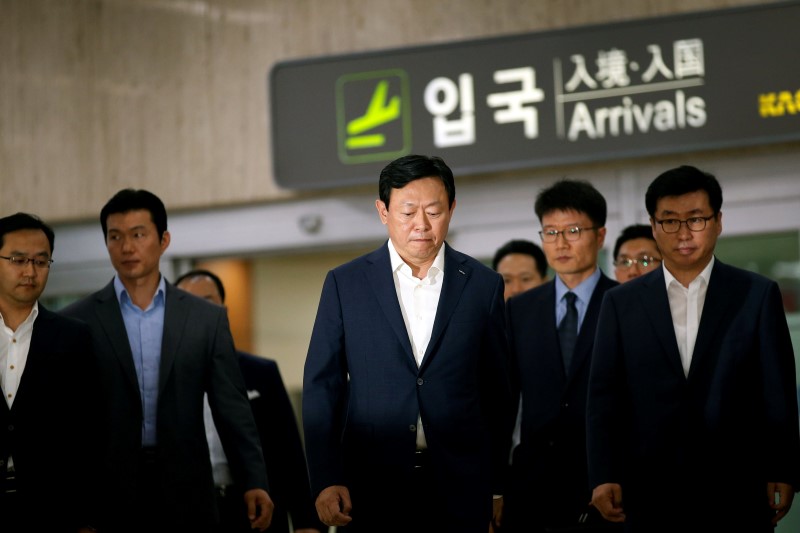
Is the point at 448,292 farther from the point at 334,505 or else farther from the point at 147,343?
the point at 147,343

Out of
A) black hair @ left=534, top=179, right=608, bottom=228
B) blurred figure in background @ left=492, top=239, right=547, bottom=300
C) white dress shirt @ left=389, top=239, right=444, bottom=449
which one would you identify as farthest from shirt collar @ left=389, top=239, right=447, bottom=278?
blurred figure in background @ left=492, top=239, right=547, bottom=300

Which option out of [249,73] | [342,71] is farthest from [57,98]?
[342,71]

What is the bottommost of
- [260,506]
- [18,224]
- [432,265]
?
[260,506]

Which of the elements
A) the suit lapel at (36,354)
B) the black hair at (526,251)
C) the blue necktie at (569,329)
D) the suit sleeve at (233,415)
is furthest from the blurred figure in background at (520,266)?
the suit lapel at (36,354)

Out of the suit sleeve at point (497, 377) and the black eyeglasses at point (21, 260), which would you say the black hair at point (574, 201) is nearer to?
the suit sleeve at point (497, 377)

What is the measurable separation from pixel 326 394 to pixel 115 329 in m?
1.00

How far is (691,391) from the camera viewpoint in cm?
304

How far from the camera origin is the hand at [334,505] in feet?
9.23

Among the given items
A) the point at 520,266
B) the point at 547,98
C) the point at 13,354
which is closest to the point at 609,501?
the point at 13,354

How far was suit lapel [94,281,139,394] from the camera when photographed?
11.7 ft

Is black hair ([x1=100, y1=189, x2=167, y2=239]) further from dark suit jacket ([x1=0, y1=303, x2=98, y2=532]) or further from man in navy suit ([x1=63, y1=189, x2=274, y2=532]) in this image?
dark suit jacket ([x1=0, y1=303, x2=98, y2=532])

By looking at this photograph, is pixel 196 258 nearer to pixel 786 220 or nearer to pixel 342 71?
pixel 342 71

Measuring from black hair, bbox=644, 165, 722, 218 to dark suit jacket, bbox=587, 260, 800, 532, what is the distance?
20cm

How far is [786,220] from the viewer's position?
5520mm
